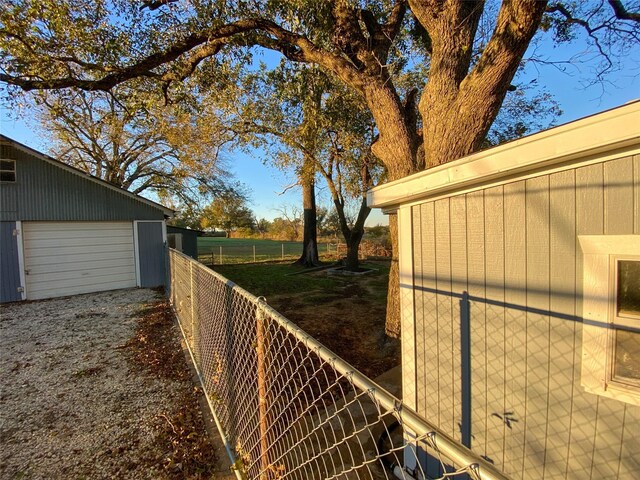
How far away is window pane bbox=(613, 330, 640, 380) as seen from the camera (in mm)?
1646

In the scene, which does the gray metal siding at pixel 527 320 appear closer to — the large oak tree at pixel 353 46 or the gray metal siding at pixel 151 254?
the large oak tree at pixel 353 46

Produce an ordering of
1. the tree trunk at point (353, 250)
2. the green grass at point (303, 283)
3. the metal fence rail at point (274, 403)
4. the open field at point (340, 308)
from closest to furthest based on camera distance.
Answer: the metal fence rail at point (274, 403) < the open field at point (340, 308) < the green grass at point (303, 283) < the tree trunk at point (353, 250)

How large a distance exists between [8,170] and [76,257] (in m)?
2.82

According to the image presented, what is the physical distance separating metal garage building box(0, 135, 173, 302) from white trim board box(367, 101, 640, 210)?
33.0 ft

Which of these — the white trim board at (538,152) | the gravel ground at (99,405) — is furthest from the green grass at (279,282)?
the white trim board at (538,152)

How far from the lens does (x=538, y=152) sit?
183cm

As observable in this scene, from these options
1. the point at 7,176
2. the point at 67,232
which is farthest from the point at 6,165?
the point at 67,232

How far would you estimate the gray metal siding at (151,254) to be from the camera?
33.5 feet

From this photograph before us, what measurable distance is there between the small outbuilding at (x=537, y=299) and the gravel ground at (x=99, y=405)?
82.9 inches

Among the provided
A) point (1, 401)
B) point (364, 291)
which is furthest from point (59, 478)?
point (364, 291)

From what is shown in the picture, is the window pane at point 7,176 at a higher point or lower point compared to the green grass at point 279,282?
higher

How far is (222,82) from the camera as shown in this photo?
7492mm

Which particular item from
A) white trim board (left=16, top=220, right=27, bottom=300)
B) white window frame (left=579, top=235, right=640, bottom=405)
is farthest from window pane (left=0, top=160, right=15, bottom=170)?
white window frame (left=579, top=235, right=640, bottom=405)

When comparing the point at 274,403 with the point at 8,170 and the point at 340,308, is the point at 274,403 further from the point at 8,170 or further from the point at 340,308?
the point at 8,170
